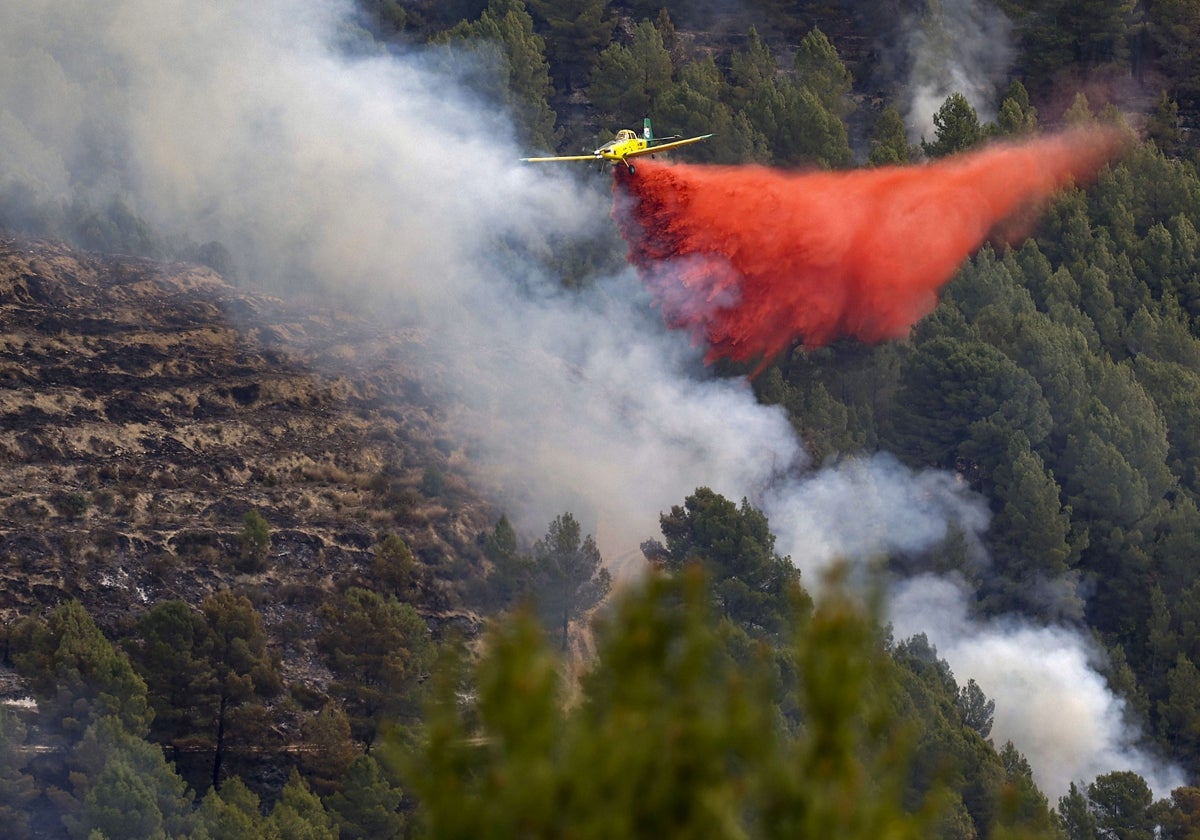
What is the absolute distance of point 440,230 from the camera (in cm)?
7656

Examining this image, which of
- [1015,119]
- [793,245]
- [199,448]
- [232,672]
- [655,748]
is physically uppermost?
[1015,119]

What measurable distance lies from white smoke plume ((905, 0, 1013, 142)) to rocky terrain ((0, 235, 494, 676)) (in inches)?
1328

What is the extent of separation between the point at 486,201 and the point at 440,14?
70.5ft

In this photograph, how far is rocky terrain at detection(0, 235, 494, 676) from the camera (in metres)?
60.4

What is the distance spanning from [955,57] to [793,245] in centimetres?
3006

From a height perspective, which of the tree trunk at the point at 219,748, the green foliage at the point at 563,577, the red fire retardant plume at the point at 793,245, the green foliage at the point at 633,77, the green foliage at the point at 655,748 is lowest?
the green foliage at the point at 655,748

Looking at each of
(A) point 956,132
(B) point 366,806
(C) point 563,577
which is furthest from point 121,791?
(A) point 956,132

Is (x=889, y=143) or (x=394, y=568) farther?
(x=889, y=143)

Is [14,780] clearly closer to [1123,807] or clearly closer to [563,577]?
[563,577]

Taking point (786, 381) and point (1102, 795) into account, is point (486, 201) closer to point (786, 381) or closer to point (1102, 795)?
point (786, 381)

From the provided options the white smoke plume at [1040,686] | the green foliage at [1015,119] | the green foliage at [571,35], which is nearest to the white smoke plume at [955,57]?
the green foliage at [1015,119]

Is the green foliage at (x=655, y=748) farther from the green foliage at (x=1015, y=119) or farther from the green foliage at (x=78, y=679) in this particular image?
the green foliage at (x=1015, y=119)

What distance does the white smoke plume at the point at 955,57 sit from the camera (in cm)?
9556

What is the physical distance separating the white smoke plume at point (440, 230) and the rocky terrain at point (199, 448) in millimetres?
2952
